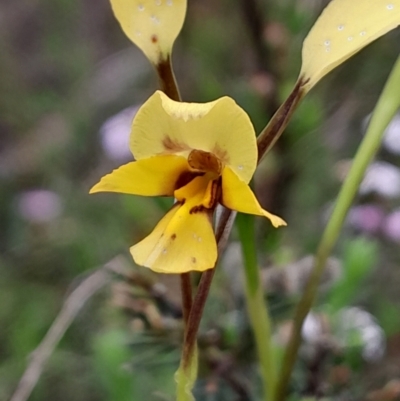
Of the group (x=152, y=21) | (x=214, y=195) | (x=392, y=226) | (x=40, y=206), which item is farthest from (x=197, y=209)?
(x=40, y=206)

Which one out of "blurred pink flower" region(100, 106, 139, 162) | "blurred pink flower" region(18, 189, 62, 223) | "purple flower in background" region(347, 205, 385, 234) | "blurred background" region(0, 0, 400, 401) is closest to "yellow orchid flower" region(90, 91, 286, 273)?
"blurred background" region(0, 0, 400, 401)

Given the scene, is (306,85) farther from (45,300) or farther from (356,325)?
(45,300)

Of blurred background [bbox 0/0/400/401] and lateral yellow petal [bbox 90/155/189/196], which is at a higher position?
lateral yellow petal [bbox 90/155/189/196]

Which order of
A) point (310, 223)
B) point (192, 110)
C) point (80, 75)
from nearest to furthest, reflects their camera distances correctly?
1. point (192, 110)
2. point (310, 223)
3. point (80, 75)

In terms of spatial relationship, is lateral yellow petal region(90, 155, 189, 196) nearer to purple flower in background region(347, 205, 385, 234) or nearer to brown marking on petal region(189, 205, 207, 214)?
brown marking on petal region(189, 205, 207, 214)

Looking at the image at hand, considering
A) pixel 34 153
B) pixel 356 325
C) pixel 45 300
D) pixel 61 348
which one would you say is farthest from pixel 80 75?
pixel 356 325

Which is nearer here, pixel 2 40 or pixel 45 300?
pixel 45 300
